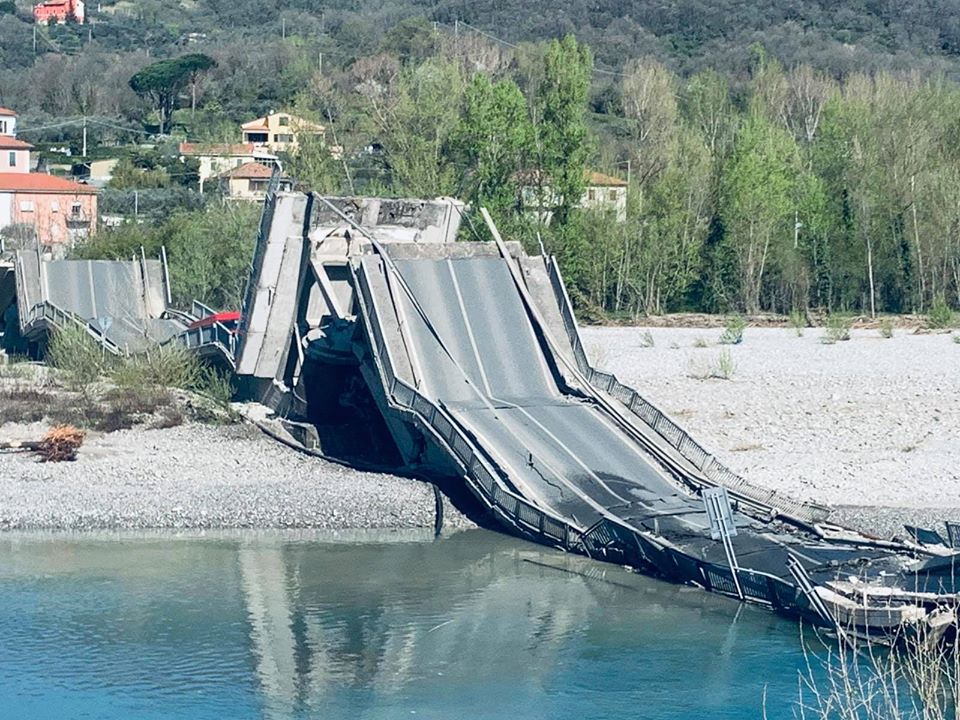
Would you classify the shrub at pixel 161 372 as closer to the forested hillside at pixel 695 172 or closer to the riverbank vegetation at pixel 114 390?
the riverbank vegetation at pixel 114 390

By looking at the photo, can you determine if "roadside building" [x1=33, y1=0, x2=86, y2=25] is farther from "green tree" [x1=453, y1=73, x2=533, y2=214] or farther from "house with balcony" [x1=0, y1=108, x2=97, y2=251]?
"green tree" [x1=453, y1=73, x2=533, y2=214]

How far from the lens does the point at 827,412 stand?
1051 inches

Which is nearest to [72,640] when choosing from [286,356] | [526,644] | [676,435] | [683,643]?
[526,644]

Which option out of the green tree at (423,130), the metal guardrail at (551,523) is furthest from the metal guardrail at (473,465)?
the green tree at (423,130)

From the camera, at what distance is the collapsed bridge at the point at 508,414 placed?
1761 cm

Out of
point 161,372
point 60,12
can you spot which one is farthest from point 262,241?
point 60,12

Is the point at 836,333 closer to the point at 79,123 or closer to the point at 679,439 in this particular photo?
the point at 679,439

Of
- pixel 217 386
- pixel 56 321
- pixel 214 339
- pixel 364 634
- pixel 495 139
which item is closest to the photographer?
pixel 364 634

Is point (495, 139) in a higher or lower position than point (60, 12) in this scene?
lower

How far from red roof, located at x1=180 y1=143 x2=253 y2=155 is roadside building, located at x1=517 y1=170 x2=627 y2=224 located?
92.5 ft

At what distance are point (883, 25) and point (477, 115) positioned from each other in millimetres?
87079

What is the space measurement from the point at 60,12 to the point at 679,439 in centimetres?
14197

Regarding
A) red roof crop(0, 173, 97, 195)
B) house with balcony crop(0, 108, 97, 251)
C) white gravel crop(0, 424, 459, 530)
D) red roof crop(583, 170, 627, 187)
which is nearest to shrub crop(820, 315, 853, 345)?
red roof crop(583, 170, 627, 187)

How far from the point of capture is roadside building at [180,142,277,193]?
73.7 m
